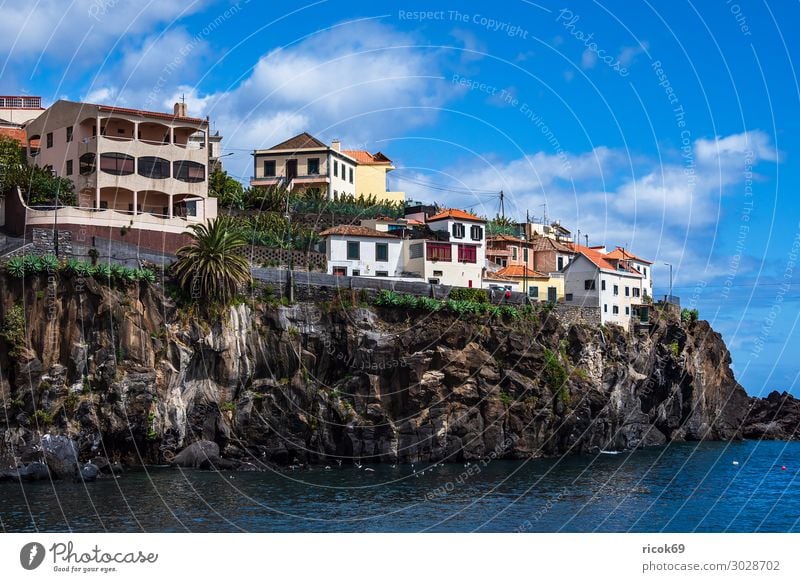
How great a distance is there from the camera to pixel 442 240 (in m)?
104

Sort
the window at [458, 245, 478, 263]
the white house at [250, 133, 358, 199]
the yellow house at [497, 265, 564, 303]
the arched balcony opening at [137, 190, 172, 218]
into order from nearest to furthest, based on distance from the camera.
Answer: the arched balcony opening at [137, 190, 172, 218] → the window at [458, 245, 478, 263] → the yellow house at [497, 265, 564, 303] → the white house at [250, 133, 358, 199]

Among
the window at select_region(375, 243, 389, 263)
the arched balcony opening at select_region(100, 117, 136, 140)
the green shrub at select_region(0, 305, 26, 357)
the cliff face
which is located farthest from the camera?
the window at select_region(375, 243, 389, 263)

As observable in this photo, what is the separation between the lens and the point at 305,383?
82000mm

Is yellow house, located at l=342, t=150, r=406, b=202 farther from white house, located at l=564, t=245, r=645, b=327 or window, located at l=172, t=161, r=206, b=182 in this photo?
window, located at l=172, t=161, r=206, b=182

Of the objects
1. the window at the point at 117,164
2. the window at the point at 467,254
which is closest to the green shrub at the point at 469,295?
the window at the point at 467,254

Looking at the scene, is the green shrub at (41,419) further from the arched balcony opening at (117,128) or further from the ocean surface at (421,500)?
the arched balcony opening at (117,128)

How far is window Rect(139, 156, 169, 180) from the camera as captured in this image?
91625 millimetres

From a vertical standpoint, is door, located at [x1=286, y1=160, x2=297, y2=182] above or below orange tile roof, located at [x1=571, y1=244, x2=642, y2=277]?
above

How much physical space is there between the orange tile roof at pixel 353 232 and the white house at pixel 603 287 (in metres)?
21.2

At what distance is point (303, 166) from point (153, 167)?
32.8 meters

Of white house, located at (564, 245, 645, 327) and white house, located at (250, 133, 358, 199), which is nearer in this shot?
white house, located at (564, 245, 645, 327)

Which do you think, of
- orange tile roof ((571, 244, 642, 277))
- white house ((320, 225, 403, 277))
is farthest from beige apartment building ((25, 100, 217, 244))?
orange tile roof ((571, 244, 642, 277))

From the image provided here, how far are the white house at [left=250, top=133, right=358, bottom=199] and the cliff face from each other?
36597 mm

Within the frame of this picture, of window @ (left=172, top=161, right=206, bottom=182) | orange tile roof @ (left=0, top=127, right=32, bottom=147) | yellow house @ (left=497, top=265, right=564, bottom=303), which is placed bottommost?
yellow house @ (left=497, top=265, right=564, bottom=303)
